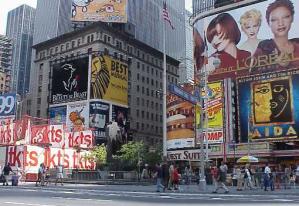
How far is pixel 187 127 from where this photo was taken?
88750 mm

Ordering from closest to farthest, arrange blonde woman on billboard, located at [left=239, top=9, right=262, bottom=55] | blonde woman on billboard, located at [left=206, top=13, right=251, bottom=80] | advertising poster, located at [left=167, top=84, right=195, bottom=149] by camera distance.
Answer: blonde woman on billboard, located at [left=239, top=9, right=262, bottom=55]
blonde woman on billboard, located at [left=206, top=13, right=251, bottom=80]
advertising poster, located at [left=167, top=84, right=195, bottom=149]

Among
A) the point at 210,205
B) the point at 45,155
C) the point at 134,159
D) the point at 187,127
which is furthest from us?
the point at 187,127

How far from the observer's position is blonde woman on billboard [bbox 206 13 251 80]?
8275cm

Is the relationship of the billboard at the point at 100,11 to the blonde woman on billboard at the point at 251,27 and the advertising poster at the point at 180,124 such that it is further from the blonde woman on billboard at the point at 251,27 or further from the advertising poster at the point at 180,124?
the blonde woman on billboard at the point at 251,27

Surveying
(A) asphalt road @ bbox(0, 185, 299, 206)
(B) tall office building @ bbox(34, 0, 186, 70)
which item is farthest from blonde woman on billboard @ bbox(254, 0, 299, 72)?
(A) asphalt road @ bbox(0, 185, 299, 206)

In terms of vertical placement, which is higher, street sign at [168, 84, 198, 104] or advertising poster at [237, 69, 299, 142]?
advertising poster at [237, 69, 299, 142]

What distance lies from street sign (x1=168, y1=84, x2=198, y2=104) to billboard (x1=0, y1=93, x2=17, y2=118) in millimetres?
18568

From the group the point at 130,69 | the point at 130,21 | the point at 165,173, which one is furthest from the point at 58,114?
the point at 165,173

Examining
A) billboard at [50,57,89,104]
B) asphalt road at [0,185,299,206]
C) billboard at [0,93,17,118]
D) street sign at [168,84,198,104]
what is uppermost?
billboard at [50,57,89,104]

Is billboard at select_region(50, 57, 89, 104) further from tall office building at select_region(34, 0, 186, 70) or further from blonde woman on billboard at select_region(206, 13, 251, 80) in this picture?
blonde woman on billboard at select_region(206, 13, 251, 80)

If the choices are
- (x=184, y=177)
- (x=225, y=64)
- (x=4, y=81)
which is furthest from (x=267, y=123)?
(x=4, y=81)

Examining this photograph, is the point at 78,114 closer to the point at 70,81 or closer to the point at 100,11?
the point at 70,81

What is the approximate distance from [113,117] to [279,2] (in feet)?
146

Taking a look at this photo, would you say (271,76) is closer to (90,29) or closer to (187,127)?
(187,127)
